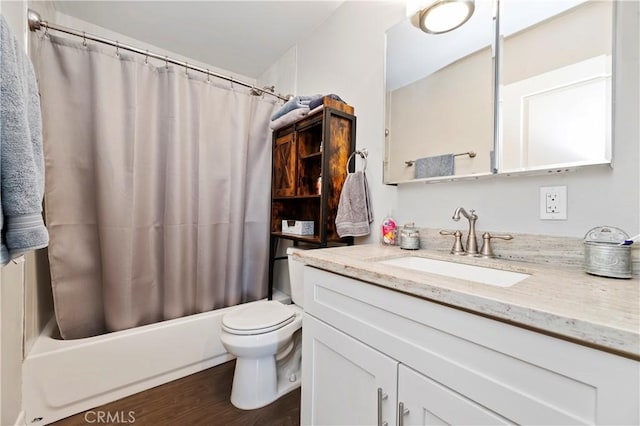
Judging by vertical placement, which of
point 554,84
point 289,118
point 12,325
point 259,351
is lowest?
point 259,351

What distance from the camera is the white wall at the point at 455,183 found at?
0.76m

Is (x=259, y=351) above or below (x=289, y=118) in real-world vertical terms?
below

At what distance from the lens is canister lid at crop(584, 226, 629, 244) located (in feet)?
2.40

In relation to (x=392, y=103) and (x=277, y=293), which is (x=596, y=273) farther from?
(x=277, y=293)

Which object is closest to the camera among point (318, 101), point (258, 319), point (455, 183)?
point (455, 183)

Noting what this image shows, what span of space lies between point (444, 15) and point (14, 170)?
160cm

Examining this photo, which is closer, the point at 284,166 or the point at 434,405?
the point at 434,405

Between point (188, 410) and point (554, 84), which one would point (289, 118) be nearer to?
point (554, 84)

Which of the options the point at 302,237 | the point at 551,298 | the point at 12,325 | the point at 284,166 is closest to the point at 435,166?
the point at 551,298

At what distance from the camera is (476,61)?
1075 mm

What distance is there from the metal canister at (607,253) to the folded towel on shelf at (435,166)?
0.51m

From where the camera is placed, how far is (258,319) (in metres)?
1.41

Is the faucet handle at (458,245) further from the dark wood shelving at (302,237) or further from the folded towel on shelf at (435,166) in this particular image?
the dark wood shelving at (302,237)

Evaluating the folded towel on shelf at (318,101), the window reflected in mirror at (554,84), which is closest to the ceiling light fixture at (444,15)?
the window reflected in mirror at (554,84)
